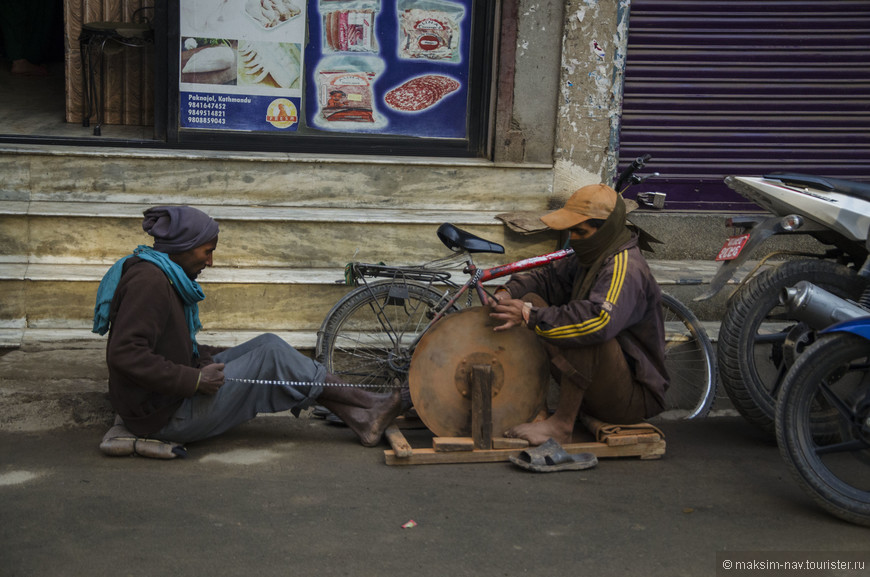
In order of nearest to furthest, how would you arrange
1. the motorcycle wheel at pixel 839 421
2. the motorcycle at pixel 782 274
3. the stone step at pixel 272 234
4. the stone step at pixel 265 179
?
the motorcycle wheel at pixel 839 421
the motorcycle at pixel 782 274
the stone step at pixel 272 234
the stone step at pixel 265 179

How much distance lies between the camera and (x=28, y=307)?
5.39 metres

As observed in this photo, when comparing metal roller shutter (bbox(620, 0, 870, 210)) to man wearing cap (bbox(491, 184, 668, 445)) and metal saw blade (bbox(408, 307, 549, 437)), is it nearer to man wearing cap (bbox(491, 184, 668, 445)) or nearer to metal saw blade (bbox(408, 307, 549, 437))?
man wearing cap (bbox(491, 184, 668, 445))

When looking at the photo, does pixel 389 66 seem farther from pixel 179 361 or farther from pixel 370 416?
pixel 179 361

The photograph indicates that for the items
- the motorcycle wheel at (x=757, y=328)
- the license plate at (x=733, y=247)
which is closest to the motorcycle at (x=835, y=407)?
the motorcycle wheel at (x=757, y=328)

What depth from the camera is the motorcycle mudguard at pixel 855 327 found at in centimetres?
377

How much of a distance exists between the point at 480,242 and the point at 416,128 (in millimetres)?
1790

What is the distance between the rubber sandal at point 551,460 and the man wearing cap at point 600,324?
9 centimetres

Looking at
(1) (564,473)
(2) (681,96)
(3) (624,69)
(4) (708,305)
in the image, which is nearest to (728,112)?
(2) (681,96)

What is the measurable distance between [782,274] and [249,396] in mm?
2698

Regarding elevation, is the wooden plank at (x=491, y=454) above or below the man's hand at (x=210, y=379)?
below

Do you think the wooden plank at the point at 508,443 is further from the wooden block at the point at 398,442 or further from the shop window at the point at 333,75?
the shop window at the point at 333,75

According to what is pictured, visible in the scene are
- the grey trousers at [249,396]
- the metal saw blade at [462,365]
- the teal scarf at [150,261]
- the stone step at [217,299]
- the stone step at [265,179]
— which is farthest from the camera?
the stone step at [265,179]

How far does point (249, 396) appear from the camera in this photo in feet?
14.2

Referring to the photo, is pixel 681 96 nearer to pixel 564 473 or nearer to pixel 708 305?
pixel 708 305
